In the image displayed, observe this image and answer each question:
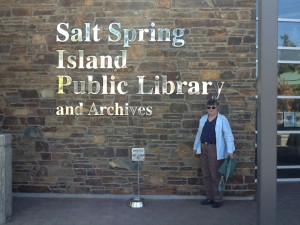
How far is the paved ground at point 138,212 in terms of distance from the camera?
7324 mm

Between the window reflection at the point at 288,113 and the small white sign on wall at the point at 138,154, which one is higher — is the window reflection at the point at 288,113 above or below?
above

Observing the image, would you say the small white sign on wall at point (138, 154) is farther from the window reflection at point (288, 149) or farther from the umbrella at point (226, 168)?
the window reflection at point (288, 149)

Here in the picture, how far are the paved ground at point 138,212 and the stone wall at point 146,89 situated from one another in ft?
1.36

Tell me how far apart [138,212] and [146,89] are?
2.22 metres

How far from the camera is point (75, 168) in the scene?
888cm

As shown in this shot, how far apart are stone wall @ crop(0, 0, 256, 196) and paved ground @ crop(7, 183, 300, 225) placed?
0.41 meters

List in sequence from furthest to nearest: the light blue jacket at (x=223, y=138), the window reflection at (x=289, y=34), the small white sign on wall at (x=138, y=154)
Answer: the window reflection at (x=289, y=34) < the small white sign on wall at (x=138, y=154) < the light blue jacket at (x=223, y=138)

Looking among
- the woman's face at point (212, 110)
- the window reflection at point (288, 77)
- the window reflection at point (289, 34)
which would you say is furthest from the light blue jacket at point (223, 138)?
the window reflection at point (289, 34)

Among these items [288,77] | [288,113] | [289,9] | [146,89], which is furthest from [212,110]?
[289,9]

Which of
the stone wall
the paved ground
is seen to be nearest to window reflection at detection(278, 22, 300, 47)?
the stone wall

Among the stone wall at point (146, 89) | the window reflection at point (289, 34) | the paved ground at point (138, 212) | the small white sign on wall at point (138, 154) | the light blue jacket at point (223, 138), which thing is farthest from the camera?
the window reflection at point (289, 34)

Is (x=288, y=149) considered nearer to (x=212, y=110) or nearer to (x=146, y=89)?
(x=212, y=110)

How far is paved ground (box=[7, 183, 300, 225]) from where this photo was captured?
24.0 ft

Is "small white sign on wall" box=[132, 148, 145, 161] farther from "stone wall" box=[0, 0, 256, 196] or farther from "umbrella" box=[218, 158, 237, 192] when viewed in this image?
"umbrella" box=[218, 158, 237, 192]
